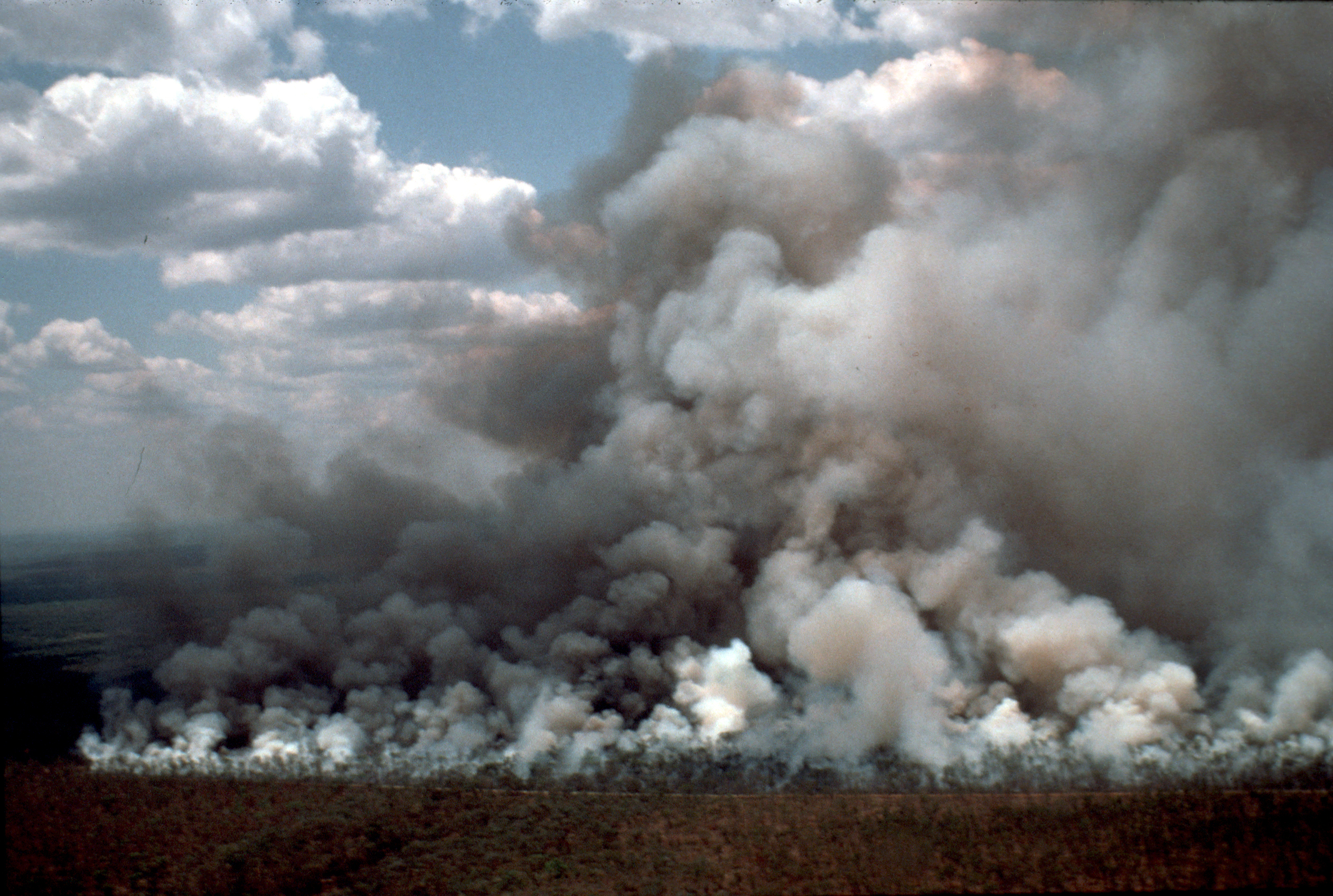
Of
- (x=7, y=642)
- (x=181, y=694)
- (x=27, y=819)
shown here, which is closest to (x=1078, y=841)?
(x=27, y=819)

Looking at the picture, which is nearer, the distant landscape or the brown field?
the brown field

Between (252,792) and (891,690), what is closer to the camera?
(252,792)

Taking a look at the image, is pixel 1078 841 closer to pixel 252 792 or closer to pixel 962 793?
pixel 962 793

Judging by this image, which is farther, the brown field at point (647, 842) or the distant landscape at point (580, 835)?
the distant landscape at point (580, 835)

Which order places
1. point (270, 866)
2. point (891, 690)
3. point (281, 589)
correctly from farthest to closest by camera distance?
point (281, 589) → point (891, 690) → point (270, 866)

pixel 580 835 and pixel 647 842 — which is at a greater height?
pixel 580 835

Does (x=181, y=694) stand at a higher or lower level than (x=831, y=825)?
higher

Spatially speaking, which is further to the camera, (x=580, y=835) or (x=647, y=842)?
(x=580, y=835)

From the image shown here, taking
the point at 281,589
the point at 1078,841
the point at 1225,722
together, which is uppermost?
the point at 281,589
